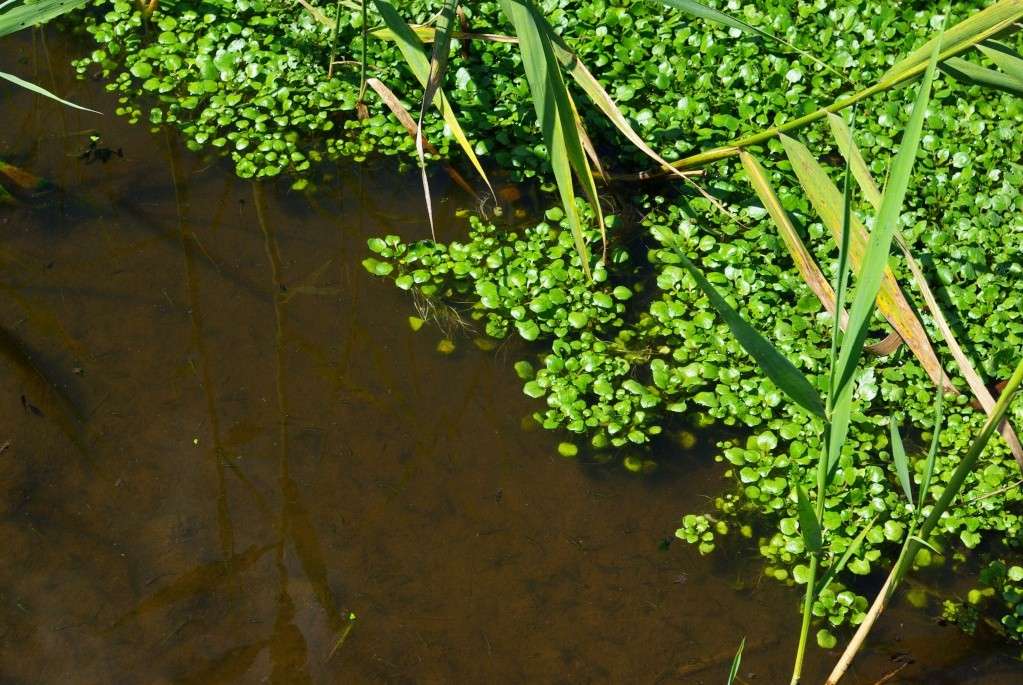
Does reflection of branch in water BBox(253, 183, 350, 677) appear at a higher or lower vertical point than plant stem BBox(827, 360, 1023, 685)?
lower

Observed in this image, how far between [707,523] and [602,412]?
46 centimetres

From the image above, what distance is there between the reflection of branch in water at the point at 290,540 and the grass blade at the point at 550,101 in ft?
3.48

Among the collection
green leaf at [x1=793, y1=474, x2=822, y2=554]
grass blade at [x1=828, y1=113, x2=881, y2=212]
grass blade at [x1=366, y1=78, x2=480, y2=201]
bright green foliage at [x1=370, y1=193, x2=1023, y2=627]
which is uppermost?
grass blade at [x1=828, y1=113, x2=881, y2=212]

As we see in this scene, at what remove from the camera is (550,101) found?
2682mm

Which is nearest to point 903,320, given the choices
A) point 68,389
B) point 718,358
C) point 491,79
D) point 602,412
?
point 718,358

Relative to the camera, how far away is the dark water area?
2.72m

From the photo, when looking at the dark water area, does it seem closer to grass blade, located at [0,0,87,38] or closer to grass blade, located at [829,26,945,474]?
grass blade, located at [0,0,87,38]

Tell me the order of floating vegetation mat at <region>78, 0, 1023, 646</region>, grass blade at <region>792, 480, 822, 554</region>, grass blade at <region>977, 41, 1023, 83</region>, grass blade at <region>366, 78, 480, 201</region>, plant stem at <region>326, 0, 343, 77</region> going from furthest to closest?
plant stem at <region>326, 0, 343, 77</region>, grass blade at <region>366, 78, 480, 201</region>, floating vegetation mat at <region>78, 0, 1023, 646</region>, grass blade at <region>977, 41, 1023, 83</region>, grass blade at <region>792, 480, 822, 554</region>

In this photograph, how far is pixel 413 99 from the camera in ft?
12.8

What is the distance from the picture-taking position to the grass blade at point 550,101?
103 inches

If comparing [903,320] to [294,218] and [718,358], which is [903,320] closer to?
[718,358]

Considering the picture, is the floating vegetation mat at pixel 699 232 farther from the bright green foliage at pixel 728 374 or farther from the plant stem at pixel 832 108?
the plant stem at pixel 832 108

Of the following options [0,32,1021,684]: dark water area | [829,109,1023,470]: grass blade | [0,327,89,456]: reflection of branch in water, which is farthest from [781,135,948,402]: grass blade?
[0,327,89,456]: reflection of branch in water

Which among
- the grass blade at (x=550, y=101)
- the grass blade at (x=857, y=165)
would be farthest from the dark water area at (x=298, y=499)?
the grass blade at (x=857, y=165)
